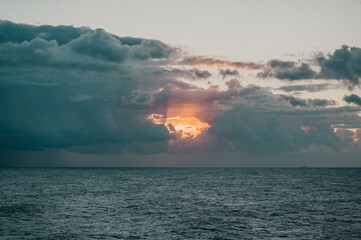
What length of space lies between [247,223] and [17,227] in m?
31.9

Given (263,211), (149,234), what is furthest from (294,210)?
(149,234)

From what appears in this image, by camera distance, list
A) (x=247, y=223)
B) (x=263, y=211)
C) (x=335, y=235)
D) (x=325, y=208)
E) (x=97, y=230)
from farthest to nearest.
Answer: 1. (x=325, y=208)
2. (x=263, y=211)
3. (x=247, y=223)
4. (x=97, y=230)
5. (x=335, y=235)

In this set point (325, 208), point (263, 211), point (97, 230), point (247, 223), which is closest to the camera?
point (97, 230)

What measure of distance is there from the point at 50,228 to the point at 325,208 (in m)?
48.6

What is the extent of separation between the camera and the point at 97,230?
4650cm

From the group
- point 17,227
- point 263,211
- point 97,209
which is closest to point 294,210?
point 263,211

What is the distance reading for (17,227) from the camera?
48.6 metres

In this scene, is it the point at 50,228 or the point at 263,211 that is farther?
the point at 263,211

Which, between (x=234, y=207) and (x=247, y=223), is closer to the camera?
(x=247, y=223)

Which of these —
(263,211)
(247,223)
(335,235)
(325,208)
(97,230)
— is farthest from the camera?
(325,208)

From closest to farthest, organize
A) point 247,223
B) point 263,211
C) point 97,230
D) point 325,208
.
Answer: point 97,230
point 247,223
point 263,211
point 325,208

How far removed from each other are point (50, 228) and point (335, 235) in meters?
36.6

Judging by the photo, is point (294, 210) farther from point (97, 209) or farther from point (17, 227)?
point (17, 227)

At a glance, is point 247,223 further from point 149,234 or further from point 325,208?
point 325,208
